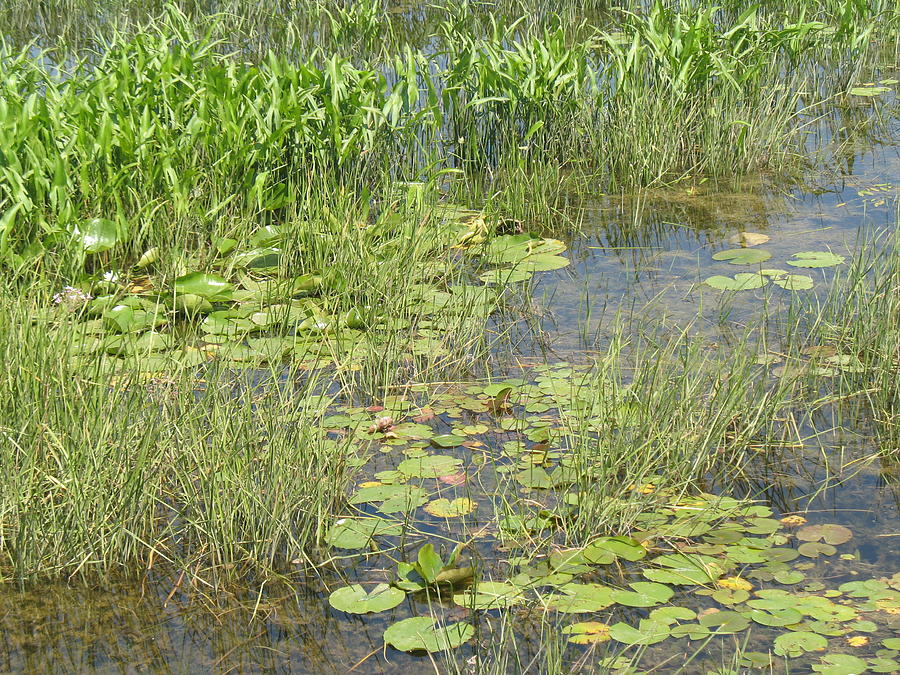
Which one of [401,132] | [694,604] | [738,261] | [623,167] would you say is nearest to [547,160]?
[623,167]

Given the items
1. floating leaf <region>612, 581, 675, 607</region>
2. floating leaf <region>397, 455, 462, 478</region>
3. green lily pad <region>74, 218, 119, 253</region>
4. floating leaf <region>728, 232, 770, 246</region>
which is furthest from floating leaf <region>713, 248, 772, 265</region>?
green lily pad <region>74, 218, 119, 253</region>

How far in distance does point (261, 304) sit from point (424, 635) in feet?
6.02

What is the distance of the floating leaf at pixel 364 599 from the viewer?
2.20 m

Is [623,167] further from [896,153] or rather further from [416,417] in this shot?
[416,417]

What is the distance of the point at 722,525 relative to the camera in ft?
8.01

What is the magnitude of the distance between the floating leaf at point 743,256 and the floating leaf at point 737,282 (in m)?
0.19

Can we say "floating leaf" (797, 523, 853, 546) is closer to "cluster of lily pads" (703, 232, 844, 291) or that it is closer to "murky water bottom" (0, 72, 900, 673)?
"murky water bottom" (0, 72, 900, 673)

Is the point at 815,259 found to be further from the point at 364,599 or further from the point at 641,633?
the point at 364,599

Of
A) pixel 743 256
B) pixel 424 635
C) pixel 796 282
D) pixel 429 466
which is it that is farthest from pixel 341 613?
pixel 743 256

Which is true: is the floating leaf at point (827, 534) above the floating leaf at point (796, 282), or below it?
below

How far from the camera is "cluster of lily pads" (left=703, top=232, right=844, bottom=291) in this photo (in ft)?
12.3

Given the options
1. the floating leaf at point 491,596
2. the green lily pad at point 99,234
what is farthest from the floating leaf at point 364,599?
the green lily pad at point 99,234

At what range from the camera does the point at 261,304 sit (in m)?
3.67

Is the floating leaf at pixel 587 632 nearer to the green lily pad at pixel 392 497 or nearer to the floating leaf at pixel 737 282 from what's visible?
the green lily pad at pixel 392 497
